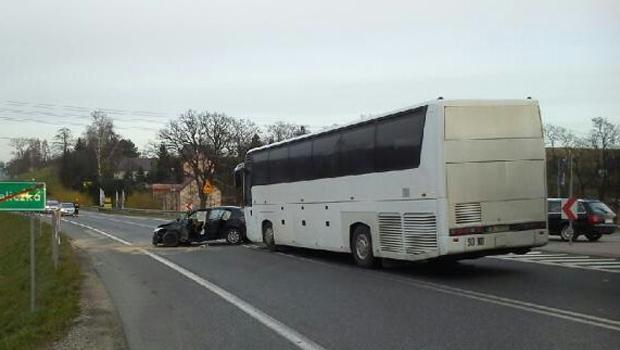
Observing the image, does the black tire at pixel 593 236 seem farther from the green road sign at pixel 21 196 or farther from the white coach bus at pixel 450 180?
the green road sign at pixel 21 196

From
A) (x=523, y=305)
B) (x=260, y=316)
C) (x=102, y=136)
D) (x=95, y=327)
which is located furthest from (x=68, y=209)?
(x=523, y=305)

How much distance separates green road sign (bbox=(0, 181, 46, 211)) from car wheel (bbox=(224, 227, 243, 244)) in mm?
14964

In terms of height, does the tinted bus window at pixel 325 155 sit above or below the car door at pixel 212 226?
above

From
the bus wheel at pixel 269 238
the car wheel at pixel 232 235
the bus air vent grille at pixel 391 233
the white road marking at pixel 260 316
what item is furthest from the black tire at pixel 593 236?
the white road marking at pixel 260 316

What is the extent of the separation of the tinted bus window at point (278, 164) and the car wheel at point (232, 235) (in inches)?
215

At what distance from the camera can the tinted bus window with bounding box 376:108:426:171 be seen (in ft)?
44.5

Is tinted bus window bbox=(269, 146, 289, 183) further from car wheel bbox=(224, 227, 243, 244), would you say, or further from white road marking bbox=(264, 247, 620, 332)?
white road marking bbox=(264, 247, 620, 332)

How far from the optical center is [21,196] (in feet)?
37.3

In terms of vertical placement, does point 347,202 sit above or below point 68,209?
above

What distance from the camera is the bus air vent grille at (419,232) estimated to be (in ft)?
43.1

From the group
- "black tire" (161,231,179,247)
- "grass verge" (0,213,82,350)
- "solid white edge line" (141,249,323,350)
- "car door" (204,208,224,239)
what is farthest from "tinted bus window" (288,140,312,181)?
"black tire" (161,231,179,247)

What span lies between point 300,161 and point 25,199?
9045mm

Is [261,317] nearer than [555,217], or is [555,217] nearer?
[261,317]

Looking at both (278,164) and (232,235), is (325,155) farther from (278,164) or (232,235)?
(232,235)
